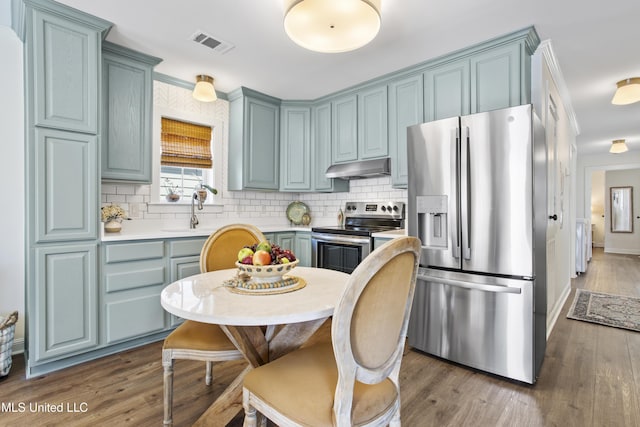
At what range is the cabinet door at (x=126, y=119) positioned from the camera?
2660mm

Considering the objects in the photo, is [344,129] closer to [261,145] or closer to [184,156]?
[261,145]

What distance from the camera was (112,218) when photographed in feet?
8.88

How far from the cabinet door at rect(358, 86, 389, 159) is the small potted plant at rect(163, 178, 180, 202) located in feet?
6.44

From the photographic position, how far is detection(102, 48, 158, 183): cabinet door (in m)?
2.66

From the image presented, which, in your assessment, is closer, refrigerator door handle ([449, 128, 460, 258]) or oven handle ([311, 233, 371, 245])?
refrigerator door handle ([449, 128, 460, 258])

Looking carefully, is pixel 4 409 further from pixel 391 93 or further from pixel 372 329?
pixel 391 93

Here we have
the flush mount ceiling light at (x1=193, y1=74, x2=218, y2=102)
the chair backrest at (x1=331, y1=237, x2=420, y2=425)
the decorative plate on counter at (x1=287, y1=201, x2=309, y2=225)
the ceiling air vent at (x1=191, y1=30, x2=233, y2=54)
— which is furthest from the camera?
the decorative plate on counter at (x1=287, y1=201, x2=309, y2=225)

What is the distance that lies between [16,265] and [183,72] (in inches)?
84.6

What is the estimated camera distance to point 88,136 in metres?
2.30

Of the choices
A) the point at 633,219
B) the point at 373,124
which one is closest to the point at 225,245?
the point at 373,124

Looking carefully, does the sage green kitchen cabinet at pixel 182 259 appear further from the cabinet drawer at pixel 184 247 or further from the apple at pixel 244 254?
the apple at pixel 244 254

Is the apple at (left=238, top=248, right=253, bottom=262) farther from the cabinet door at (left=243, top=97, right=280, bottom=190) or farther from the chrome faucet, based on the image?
the cabinet door at (left=243, top=97, right=280, bottom=190)

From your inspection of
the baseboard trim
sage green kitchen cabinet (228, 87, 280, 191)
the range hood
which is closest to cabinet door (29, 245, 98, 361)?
sage green kitchen cabinet (228, 87, 280, 191)

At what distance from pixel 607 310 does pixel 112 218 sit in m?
5.04
